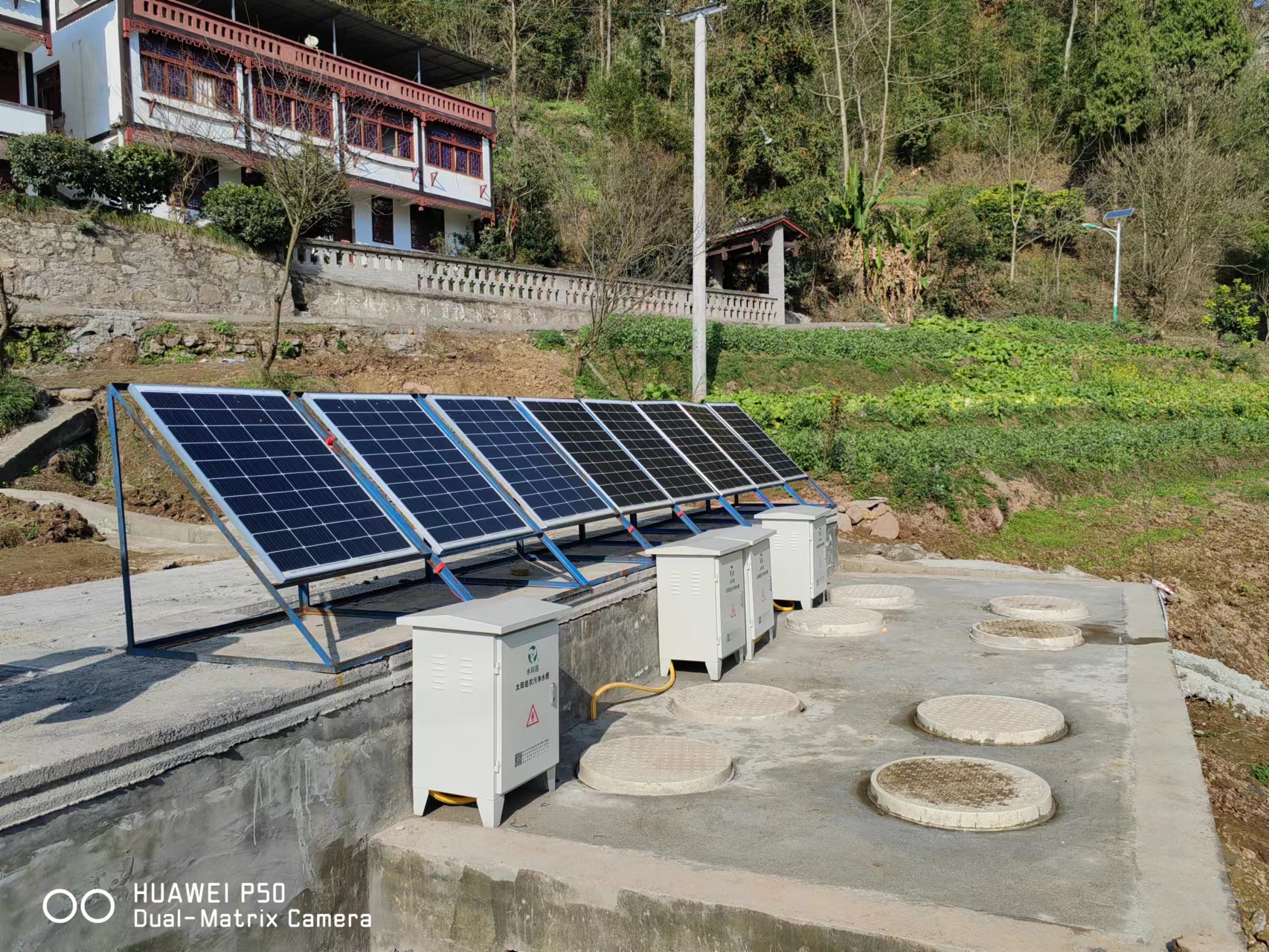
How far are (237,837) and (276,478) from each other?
2.27 meters

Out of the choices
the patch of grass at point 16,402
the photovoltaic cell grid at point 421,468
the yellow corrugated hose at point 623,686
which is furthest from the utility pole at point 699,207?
the photovoltaic cell grid at point 421,468

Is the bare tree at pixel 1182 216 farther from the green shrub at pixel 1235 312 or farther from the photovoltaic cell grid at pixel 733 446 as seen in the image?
the photovoltaic cell grid at pixel 733 446

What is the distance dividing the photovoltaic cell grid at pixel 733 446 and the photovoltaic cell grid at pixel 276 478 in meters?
6.85

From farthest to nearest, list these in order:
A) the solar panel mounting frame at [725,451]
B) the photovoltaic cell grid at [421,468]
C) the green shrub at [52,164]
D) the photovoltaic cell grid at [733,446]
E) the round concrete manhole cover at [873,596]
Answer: the green shrub at [52,164] → the photovoltaic cell grid at [733,446] → the solar panel mounting frame at [725,451] → the round concrete manhole cover at [873,596] → the photovoltaic cell grid at [421,468]

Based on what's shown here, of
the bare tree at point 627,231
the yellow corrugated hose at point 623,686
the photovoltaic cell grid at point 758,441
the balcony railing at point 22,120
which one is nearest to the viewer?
the yellow corrugated hose at point 623,686

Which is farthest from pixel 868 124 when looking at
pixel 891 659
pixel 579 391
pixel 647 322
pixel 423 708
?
pixel 423 708

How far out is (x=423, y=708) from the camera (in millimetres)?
5695

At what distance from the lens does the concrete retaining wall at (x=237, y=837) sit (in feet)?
12.9

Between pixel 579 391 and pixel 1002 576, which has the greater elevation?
pixel 579 391

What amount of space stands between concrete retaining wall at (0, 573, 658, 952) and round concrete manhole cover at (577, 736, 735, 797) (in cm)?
123

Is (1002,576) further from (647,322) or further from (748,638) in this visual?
(647,322)

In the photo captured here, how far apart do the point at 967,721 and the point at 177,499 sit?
1326cm

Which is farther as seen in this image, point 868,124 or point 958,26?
point 958,26

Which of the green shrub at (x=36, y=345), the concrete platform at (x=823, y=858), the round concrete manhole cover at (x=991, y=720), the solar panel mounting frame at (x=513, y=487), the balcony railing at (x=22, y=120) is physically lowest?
the concrete platform at (x=823, y=858)
